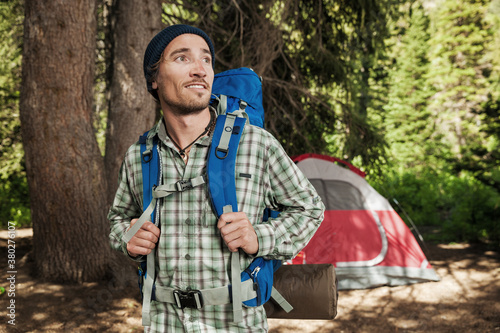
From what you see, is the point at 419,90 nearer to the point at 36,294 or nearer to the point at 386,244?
the point at 386,244

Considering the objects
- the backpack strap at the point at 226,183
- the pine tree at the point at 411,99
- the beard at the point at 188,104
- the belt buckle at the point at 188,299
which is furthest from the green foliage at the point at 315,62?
the pine tree at the point at 411,99

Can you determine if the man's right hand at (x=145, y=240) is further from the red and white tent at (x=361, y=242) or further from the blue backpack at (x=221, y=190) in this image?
the red and white tent at (x=361, y=242)

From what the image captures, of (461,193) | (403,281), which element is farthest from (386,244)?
(461,193)

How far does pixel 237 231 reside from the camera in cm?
136

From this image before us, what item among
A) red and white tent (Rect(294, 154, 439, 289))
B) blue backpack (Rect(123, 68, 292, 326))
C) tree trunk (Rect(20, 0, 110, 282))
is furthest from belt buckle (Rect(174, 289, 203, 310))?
red and white tent (Rect(294, 154, 439, 289))

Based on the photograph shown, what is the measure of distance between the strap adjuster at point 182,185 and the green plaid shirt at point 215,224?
0.15ft

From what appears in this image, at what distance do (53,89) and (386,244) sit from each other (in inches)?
180

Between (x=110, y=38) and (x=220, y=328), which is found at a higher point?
(x=110, y=38)

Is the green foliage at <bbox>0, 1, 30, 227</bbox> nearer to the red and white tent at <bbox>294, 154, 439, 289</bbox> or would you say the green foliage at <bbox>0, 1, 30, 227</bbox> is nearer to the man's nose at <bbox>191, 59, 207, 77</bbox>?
the red and white tent at <bbox>294, 154, 439, 289</bbox>

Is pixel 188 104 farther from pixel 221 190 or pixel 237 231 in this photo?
pixel 237 231

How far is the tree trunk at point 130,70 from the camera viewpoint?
208 inches

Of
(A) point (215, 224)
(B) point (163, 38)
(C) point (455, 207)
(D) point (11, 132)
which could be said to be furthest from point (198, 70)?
(D) point (11, 132)

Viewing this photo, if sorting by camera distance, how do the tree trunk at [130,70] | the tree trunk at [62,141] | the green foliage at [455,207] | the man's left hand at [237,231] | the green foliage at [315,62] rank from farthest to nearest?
the green foliage at [455,207]
the green foliage at [315,62]
the tree trunk at [130,70]
the tree trunk at [62,141]
the man's left hand at [237,231]

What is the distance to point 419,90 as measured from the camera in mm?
29562
